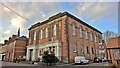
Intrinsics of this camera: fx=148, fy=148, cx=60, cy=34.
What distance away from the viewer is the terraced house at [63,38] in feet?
98.2

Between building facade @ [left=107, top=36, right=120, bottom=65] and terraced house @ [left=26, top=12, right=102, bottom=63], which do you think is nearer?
building facade @ [left=107, top=36, right=120, bottom=65]

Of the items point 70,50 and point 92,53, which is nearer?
point 70,50

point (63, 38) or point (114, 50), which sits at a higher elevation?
point (63, 38)

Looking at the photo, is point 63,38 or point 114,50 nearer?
point 114,50

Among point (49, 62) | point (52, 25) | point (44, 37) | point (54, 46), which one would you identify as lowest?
point (49, 62)

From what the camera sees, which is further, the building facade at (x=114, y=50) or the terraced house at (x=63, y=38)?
the terraced house at (x=63, y=38)

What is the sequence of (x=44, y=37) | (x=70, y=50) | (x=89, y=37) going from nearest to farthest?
(x=70, y=50) < (x=44, y=37) < (x=89, y=37)

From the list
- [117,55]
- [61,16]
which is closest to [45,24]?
[61,16]

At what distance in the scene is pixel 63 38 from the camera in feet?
Answer: 99.2

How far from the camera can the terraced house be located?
98.2 feet

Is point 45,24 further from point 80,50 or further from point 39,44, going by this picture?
point 80,50

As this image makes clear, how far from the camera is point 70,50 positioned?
3022 centimetres

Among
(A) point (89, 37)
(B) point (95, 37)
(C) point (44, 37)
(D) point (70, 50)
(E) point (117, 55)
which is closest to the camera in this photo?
(E) point (117, 55)

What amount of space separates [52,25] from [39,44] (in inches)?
243
